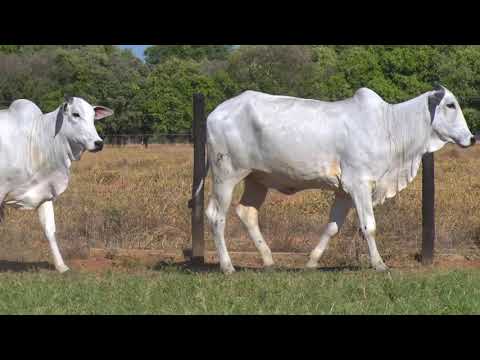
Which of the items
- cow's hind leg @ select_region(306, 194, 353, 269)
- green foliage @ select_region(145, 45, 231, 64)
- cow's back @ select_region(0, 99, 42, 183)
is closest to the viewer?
cow's back @ select_region(0, 99, 42, 183)

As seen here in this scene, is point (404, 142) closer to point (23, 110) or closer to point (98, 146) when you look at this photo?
point (98, 146)

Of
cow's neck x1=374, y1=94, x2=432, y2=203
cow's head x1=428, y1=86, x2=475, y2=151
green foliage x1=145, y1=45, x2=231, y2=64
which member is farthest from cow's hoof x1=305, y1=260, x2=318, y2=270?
green foliage x1=145, y1=45, x2=231, y2=64

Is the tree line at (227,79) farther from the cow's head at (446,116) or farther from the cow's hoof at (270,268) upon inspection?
the cow's hoof at (270,268)

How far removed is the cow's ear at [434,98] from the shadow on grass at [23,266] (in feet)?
13.8

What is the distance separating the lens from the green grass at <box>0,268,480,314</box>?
19.9 ft

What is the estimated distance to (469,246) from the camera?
386 inches

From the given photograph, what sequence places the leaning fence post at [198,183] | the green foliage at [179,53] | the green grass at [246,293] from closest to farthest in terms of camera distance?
the green grass at [246,293] → the leaning fence post at [198,183] → the green foliage at [179,53]

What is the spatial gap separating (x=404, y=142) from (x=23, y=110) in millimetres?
3915

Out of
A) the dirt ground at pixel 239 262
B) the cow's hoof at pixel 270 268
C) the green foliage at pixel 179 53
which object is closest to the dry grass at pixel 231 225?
the dirt ground at pixel 239 262

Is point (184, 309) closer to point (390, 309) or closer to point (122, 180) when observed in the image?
point (390, 309)

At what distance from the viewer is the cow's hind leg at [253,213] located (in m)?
8.87

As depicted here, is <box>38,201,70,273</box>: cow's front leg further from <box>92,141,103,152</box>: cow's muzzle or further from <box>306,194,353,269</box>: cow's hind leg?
<box>306,194,353,269</box>: cow's hind leg

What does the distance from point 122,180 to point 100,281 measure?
9.44m

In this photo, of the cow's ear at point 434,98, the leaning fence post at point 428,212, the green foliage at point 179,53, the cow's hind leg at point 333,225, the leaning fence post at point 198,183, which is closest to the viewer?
the cow's ear at point 434,98
